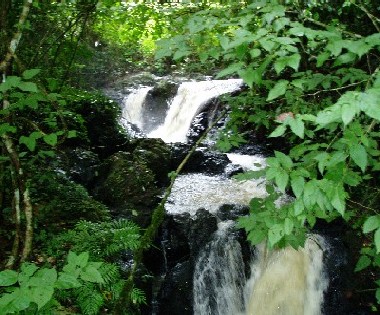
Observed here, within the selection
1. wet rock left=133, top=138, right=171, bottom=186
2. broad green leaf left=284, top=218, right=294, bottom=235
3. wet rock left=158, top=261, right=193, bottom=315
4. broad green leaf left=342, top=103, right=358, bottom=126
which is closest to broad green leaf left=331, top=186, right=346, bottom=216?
broad green leaf left=284, top=218, right=294, bottom=235

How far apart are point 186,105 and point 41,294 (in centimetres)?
983

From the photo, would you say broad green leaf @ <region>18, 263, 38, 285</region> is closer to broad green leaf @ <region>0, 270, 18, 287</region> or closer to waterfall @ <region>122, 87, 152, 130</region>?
broad green leaf @ <region>0, 270, 18, 287</region>

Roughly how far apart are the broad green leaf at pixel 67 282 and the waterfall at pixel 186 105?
8547 millimetres

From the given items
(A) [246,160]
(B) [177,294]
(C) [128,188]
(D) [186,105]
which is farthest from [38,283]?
(D) [186,105]

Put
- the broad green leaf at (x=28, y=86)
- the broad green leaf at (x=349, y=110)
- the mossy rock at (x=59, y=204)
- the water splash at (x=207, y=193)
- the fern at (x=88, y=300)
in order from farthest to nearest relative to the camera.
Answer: the water splash at (x=207, y=193) < the mossy rock at (x=59, y=204) < the fern at (x=88, y=300) < the broad green leaf at (x=28, y=86) < the broad green leaf at (x=349, y=110)

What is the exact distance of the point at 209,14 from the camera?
232 cm

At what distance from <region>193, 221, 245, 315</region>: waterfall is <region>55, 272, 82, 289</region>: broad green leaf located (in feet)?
11.5

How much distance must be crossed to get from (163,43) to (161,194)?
4.16m

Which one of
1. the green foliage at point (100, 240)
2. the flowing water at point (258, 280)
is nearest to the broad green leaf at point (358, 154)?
the green foliage at point (100, 240)

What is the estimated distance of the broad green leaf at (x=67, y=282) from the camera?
5.76 ft

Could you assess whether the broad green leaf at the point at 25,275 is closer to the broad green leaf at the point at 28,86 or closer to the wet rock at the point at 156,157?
the broad green leaf at the point at 28,86

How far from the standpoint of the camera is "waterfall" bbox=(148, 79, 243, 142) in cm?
1073

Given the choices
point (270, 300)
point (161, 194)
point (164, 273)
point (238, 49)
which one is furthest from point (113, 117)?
point (238, 49)

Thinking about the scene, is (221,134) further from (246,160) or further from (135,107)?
(135,107)
